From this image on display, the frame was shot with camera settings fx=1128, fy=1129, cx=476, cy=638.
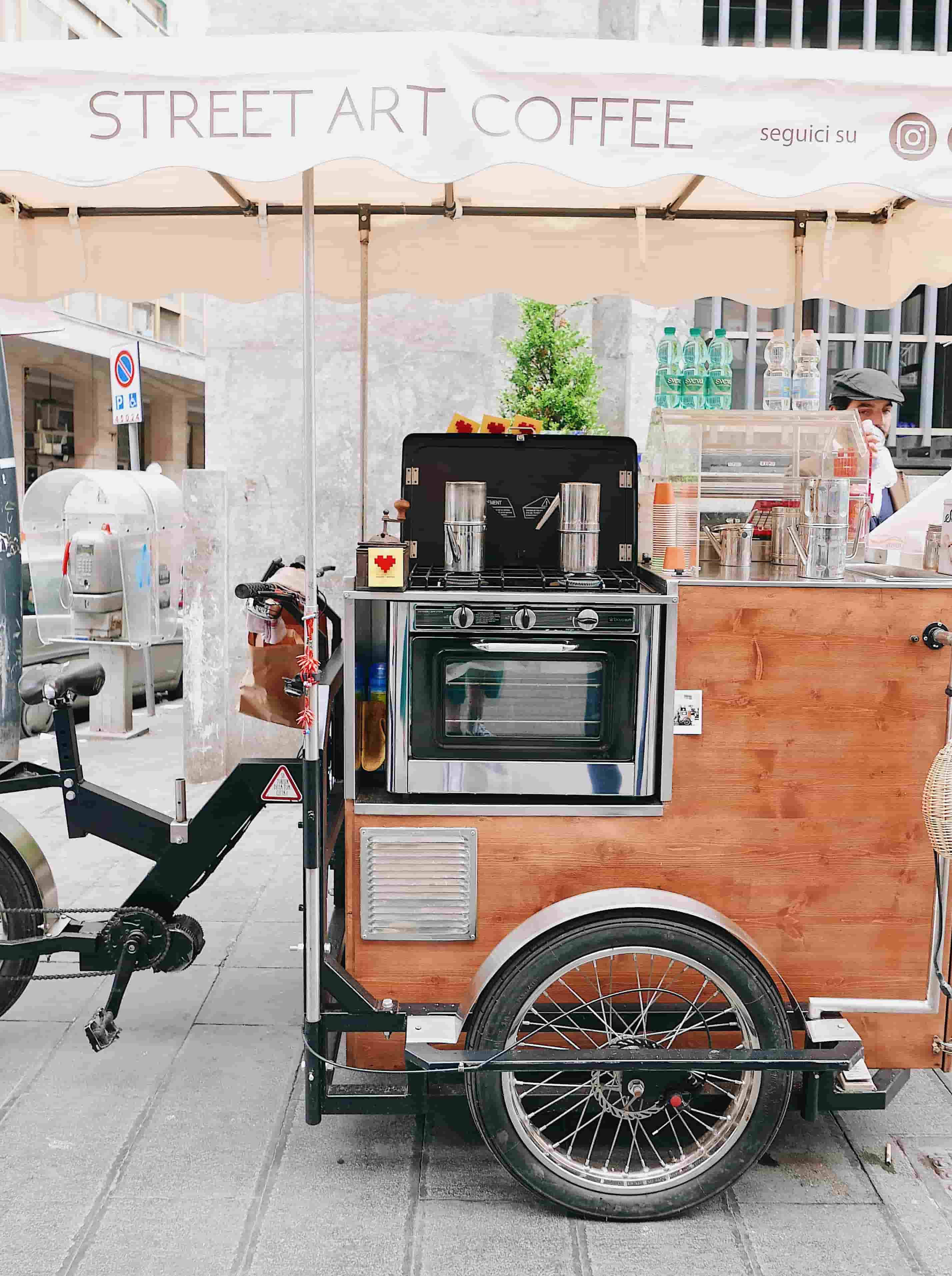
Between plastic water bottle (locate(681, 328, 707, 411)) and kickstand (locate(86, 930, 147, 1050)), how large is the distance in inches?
95.4

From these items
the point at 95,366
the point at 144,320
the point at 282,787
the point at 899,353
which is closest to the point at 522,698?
the point at 282,787

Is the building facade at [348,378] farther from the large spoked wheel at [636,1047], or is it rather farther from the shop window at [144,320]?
the shop window at [144,320]

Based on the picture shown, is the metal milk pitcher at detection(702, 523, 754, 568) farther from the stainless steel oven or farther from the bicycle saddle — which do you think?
the bicycle saddle

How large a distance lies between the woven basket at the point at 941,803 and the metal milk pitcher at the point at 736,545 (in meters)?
0.85

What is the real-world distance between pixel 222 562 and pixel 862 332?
180 inches

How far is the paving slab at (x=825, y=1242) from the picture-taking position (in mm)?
2549

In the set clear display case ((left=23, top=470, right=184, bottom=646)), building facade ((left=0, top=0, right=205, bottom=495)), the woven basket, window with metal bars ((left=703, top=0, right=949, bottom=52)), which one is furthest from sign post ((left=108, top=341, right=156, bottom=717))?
building facade ((left=0, top=0, right=205, bottom=495))

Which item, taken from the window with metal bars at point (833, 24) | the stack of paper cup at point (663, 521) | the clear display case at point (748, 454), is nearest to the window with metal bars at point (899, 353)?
the window with metal bars at point (833, 24)

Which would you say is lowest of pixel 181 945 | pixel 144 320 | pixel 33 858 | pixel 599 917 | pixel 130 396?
pixel 181 945

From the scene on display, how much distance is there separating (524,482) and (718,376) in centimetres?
85

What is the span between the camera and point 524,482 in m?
3.43

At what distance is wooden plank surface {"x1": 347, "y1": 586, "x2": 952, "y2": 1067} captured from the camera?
2.82 meters

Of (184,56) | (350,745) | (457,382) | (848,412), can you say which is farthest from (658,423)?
(457,382)

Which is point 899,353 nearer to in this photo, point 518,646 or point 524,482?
point 524,482
